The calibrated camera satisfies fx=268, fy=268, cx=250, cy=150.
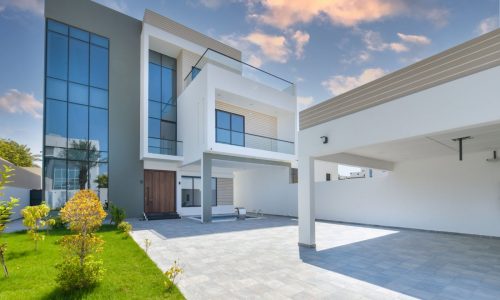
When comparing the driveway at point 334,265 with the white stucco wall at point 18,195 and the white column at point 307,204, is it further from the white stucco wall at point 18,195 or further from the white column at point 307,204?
the white stucco wall at point 18,195

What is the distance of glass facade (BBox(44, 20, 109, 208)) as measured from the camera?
44.2 ft

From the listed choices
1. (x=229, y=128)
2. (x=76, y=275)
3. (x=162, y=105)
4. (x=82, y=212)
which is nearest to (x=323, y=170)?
(x=229, y=128)

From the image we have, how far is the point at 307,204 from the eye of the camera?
7.83 meters

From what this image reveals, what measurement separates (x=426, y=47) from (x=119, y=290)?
32.6 ft

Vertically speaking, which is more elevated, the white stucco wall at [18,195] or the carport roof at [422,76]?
the carport roof at [422,76]

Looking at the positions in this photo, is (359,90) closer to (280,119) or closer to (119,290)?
(119,290)

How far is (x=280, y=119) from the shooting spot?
18.5 m

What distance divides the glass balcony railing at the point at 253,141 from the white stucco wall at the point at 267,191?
146 cm

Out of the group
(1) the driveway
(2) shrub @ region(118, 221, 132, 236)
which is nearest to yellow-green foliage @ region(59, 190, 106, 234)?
(1) the driveway

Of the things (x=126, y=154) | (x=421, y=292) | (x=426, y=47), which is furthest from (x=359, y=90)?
(x=126, y=154)

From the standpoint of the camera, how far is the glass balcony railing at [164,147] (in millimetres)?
15703

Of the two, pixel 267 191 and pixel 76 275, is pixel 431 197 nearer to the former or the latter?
pixel 267 191

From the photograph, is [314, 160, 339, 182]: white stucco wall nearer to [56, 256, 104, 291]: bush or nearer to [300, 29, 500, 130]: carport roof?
[300, 29, 500, 130]: carport roof

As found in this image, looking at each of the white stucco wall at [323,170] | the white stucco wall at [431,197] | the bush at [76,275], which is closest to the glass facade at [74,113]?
the bush at [76,275]
